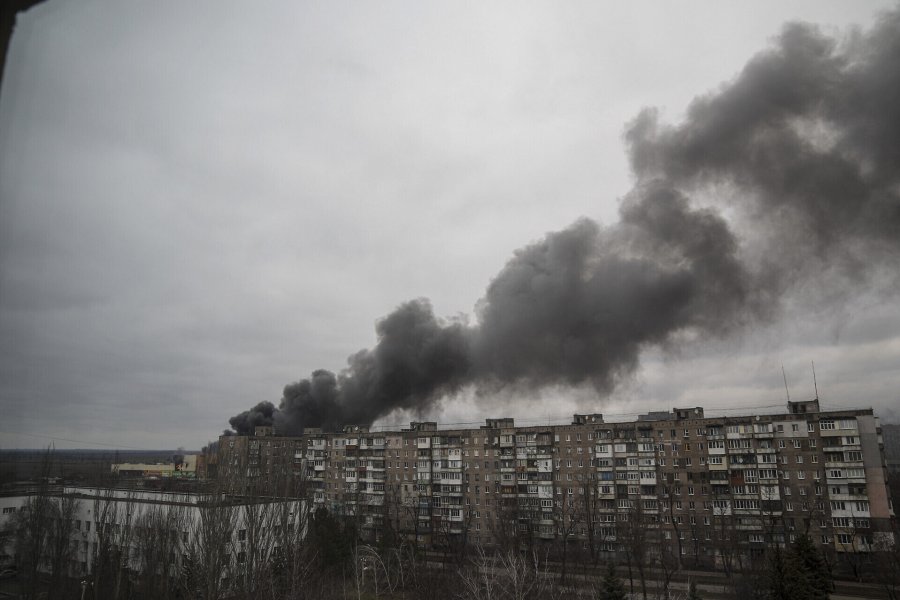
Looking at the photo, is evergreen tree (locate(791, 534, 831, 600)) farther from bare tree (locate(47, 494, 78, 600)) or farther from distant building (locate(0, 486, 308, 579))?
bare tree (locate(47, 494, 78, 600))

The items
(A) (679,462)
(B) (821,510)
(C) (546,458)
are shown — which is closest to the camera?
(B) (821,510)

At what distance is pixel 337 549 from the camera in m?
30.6

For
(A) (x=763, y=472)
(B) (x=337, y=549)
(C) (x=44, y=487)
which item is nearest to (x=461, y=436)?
(B) (x=337, y=549)

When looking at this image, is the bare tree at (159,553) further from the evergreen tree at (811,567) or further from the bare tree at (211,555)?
the evergreen tree at (811,567)

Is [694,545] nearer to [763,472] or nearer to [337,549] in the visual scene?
[763,472]

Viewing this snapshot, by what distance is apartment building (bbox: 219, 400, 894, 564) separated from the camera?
33188 millimetres

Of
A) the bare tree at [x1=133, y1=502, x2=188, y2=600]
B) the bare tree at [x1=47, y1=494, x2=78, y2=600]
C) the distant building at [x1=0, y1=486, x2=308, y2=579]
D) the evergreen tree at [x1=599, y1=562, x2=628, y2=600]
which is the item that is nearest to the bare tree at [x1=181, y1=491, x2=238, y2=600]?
the distant building at [x1=0, y1=486, x2=308, y2=579]

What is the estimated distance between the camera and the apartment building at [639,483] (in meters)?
33.2

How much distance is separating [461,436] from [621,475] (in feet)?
40.0

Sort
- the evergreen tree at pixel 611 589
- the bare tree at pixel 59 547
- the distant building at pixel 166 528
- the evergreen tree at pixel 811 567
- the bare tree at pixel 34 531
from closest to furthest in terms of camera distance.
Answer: the distant building at pixel 166 528, the bare tree at pixel 34 531, the bare tree at pixel 59 547, the evergreen tree at pixel 611 589, the evergreen tree at pixel 811 567

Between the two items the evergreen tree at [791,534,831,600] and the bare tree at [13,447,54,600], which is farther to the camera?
the evergreen tree at [791,534,831,600]

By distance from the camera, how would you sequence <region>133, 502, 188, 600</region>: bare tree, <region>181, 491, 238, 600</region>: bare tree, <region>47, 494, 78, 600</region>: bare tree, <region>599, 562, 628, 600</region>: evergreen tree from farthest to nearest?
<region>599, 562, 628, 600</region>: evergreen tree → <region>133, 502, 188, 600</region>: bare tree → <region>47, 494, 78, 600</region>: bare tree → <region>181, 491, 238, 600</region>: bare tree

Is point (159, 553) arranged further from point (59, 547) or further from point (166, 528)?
point (59, 547)

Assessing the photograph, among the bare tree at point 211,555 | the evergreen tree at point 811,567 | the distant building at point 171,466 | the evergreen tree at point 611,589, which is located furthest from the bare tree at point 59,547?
the distant building at point 171,466
